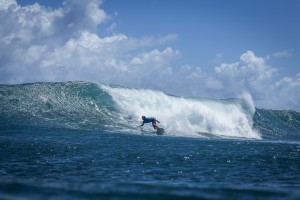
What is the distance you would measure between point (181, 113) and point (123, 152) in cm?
2573

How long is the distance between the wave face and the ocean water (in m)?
0.10

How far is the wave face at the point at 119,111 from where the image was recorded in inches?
1155

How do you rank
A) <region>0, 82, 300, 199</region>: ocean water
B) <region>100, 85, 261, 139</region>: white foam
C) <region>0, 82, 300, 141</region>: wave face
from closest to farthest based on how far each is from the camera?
<region>0, 82, 300, 199</region>: ocean water < <region>0, 82, 300, 141</region>: wave face < <region>100, 85, 261, 139</region>: white foam

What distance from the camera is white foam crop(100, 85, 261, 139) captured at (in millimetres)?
37750

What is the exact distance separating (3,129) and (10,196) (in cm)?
1815

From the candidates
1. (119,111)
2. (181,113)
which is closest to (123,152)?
(119,111)

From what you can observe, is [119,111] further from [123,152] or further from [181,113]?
[123,152]

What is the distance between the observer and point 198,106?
142 feet

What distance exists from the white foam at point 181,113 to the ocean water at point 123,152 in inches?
5.2

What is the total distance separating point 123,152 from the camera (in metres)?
15.3

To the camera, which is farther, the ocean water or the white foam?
the white foam

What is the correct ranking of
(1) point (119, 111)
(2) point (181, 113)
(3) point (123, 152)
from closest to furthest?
1. (3) point (123, 152)
2. (1) point (119, 111)
3. (2) point (181, 113)

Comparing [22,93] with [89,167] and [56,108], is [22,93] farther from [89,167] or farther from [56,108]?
[89,167]

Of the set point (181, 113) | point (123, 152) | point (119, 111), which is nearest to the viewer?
point (123, 152)
